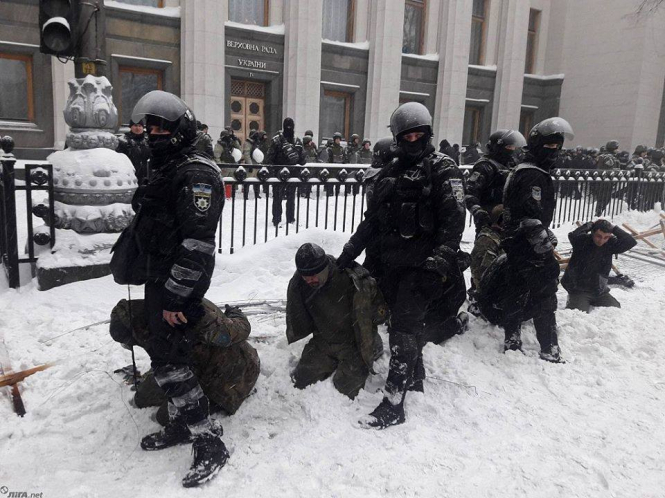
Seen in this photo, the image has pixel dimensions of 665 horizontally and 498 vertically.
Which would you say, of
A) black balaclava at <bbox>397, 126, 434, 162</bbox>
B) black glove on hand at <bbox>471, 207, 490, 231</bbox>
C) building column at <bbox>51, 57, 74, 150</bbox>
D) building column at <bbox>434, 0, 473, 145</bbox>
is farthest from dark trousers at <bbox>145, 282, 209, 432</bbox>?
building column at <bbox>434, 0, 473, 145</bbox>

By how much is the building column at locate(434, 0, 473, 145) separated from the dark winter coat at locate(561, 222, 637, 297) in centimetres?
1632

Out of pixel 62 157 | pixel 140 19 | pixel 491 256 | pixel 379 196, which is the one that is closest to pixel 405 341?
pixel 379 196

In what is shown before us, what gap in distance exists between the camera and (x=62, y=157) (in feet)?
17.5

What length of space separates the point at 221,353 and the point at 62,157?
3.35 m

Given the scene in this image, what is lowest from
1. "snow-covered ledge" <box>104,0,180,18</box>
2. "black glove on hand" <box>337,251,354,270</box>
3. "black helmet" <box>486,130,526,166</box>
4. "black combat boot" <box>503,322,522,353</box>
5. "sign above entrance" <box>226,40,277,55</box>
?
"black combat boot" <box>503,322,522,353</box>

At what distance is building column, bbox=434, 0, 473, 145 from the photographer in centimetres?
2077

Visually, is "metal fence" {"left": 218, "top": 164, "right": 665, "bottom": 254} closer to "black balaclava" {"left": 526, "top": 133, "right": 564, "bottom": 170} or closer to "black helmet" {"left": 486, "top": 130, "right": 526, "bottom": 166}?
"black helmet" {"left": 486, "top": 130, "right": 526, "bottom": 166}

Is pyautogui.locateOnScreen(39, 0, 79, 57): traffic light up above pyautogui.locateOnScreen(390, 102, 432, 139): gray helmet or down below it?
above

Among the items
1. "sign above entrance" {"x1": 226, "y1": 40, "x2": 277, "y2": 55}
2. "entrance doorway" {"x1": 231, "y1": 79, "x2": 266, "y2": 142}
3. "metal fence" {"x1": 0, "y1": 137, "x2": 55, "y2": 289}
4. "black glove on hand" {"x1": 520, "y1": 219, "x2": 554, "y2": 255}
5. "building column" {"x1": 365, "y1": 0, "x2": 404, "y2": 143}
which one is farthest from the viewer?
"building column" {"x1": 365, "y1": 0, "x2": 404, "y2": 143}

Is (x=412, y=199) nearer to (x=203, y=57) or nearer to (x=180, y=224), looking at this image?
(x=180, y=224)

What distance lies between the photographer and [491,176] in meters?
5.23

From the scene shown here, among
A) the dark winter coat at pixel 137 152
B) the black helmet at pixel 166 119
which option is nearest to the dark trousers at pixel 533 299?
the black helmet at pixel 166 119

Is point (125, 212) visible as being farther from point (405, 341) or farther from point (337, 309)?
point (405, 341)

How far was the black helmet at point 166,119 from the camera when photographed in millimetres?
2617
